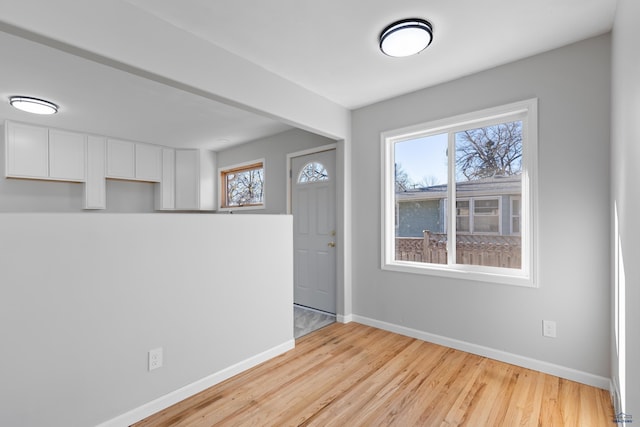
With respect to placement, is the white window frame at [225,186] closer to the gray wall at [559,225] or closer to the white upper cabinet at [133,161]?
the white upper cabinet at [133,161]

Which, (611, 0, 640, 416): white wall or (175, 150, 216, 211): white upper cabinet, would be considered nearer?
(611, 0, 640, 416): white wall

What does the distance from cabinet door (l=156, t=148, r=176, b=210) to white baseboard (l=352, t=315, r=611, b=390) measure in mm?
3863

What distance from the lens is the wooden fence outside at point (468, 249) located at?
262 cm

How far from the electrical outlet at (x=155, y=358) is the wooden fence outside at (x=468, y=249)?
93.5 inches

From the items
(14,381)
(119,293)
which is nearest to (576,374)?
(119,293)

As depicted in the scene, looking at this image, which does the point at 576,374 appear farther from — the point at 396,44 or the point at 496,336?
the point at 396,44

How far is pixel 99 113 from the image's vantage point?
3588 mm

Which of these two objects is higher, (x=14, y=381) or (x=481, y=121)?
(x=481, y=121)

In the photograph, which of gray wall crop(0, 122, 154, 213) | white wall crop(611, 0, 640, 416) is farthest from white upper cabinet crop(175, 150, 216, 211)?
white wall crop(611, 0, 640, 416)

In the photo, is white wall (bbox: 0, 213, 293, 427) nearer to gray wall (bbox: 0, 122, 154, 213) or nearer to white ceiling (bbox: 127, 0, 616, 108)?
white ceiling (bbox: 127, 0, 616, 108)

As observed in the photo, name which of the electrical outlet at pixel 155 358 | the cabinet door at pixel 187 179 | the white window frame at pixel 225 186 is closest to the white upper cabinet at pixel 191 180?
the cabinet door at pixel 187 179

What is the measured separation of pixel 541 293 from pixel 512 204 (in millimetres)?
733

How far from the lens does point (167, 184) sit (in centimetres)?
525

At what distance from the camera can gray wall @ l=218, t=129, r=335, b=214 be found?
13.7ft
